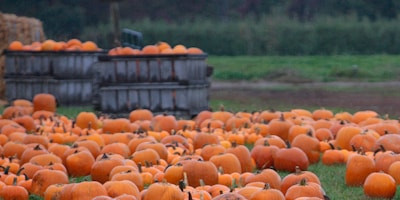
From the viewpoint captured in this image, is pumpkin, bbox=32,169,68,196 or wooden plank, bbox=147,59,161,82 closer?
pumpkin, bbox=32,169,68,196

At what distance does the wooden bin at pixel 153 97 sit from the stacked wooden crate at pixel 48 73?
113 inches

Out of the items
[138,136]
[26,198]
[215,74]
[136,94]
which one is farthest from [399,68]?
[26,198]

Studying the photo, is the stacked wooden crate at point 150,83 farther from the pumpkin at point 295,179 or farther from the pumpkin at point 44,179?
the pumpkin at point 295,179

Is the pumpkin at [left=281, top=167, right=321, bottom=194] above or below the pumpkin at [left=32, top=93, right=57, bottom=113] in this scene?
above

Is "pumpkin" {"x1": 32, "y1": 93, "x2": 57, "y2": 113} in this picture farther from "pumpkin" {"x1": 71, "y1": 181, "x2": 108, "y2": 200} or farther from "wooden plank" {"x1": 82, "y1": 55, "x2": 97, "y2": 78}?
"pumpkin" {"x1": 71, "y1": 181, "x2": 108, "y2": 200}

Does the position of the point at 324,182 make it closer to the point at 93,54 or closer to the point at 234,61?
the point at 93,54

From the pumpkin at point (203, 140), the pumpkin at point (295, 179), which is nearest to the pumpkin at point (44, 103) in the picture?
the pumpkin at point (203, 140)

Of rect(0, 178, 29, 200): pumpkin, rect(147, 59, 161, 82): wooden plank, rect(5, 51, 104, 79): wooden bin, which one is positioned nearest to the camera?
rect(0, 178, 29, 200): pumpkin

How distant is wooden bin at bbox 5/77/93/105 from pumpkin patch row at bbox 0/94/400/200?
4.57 metres

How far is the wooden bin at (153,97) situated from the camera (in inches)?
525

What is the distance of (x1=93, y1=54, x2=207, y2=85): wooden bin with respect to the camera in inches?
525

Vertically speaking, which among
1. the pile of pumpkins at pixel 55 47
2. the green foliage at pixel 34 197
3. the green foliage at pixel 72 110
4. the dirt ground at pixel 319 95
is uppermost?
the pile of pumpkins at pixel 55 47

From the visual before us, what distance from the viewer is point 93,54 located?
640 inches

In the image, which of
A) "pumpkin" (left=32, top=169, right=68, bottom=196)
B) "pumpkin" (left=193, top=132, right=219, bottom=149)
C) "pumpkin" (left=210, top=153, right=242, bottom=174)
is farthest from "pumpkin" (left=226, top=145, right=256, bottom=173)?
"pumpkin" (left=32, top=169, right=68, bottom=196)
